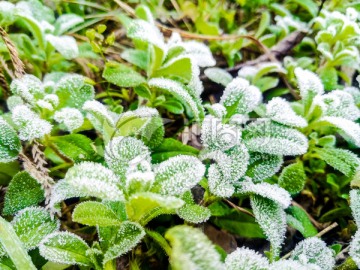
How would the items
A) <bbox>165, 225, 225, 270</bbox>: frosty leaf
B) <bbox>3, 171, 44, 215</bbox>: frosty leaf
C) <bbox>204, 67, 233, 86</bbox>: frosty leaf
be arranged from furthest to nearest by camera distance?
1. <bbox>204, 67, 233, 86</bbox>: frosty leaf
2. <bbox>3, 171, 44, 215</bbox>: frosty leaf
3. <bbox>165, 225, 225, 270</bbox>: frosty leaf

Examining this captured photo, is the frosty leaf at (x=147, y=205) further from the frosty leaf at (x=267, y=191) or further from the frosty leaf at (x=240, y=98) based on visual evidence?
the frosty leaf at (x=240, y=98)

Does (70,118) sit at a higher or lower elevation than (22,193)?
higher

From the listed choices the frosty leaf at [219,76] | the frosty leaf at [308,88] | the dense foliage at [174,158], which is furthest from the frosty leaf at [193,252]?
the frosty leaf at [219,76]

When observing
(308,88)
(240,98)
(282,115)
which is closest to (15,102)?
(240,98)

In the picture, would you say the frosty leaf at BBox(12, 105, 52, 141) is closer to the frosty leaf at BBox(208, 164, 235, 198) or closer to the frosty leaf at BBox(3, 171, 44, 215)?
the frosty leaf at BBox(3, 171, 44, 215)

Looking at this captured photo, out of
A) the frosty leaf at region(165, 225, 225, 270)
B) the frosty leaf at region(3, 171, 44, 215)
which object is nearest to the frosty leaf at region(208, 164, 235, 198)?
the frosty leaf at region(165, 225, 225, 270)

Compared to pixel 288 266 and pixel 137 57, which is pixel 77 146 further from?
pixel 288 266
